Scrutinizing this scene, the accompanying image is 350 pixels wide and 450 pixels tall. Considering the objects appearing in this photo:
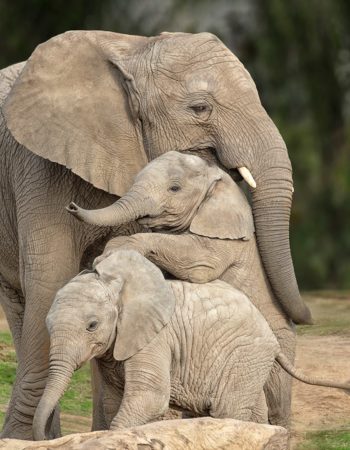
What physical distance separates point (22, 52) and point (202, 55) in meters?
13.6

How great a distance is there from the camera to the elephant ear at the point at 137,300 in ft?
26.1

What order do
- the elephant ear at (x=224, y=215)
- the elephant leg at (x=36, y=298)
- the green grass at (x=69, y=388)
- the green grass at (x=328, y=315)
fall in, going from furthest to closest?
the green grass at (x=328, y=315) < the green grass at (x=69, y=388) < the elephant leg at (x=36, y=298) < the elephant ear at (x=224, y=215)

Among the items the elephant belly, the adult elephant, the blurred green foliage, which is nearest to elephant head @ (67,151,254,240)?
the adult elephant

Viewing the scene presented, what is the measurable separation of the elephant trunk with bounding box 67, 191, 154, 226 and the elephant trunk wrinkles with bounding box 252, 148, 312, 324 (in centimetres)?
59

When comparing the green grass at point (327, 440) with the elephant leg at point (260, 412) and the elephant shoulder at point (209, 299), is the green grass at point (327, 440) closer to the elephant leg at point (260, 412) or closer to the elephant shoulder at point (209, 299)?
the elephant leg at point (260, 412)

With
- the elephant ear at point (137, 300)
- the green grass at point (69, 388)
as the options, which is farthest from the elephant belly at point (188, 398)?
the green grass at point (69, 388)

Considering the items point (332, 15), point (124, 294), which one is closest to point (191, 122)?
point (124, 294)

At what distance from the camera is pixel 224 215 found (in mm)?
8602

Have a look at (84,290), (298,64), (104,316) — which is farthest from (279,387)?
(298,64)

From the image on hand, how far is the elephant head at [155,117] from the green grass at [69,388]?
2.04m

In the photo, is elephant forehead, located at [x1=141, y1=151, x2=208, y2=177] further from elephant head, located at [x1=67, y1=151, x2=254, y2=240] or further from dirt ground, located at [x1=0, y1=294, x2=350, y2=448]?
dirt ground, located at [x1=0, y1=294, x2=350, y2=448]

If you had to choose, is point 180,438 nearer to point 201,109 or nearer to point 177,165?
point 177,165

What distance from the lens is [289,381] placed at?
9008mm

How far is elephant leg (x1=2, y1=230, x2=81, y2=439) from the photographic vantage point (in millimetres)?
9047
